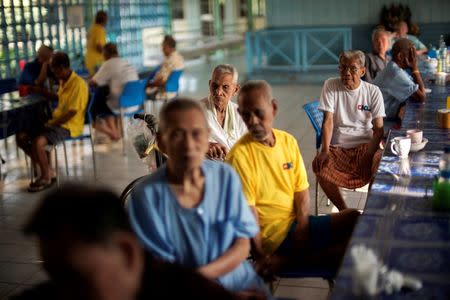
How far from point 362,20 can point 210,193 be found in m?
11.4

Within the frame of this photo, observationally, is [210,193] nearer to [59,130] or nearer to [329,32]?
[59,130]

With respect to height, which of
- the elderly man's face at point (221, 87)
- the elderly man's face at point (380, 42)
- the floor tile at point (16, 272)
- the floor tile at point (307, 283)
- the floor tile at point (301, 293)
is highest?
the elderly man's face at point (380, 42)

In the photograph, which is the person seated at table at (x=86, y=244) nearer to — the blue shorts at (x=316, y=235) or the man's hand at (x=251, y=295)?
the man's hand at (x=251, y=295)

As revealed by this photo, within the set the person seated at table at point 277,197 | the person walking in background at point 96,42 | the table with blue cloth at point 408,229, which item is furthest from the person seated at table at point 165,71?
the person seated at table at point 277,197

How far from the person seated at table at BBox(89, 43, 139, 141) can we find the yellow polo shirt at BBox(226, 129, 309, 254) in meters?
4.10

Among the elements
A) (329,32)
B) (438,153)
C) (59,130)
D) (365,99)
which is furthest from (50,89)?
(329,32)

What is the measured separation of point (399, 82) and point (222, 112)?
1.47 metres

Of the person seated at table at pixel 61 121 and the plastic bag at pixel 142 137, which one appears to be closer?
the plastic bag at pixel 142 137

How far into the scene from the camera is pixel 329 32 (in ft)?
41.9

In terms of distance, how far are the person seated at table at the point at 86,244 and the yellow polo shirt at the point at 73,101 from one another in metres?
4.36

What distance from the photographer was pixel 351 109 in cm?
402

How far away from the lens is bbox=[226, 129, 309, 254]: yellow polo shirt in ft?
8.44

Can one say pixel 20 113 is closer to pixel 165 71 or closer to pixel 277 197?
pixel 165 71

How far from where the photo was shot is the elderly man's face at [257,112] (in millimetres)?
2576
